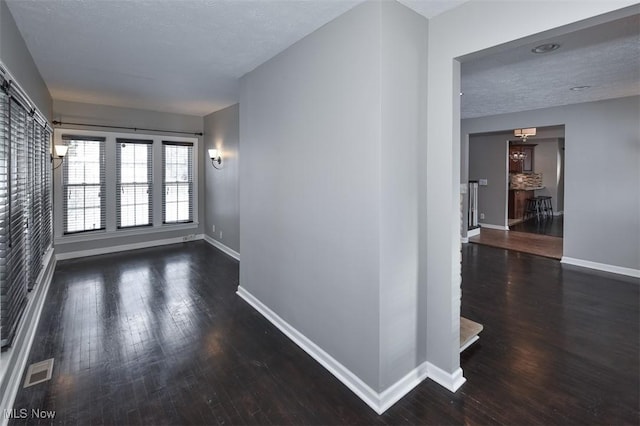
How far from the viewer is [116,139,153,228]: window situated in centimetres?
589

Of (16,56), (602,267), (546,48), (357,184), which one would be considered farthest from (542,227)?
(16,56)

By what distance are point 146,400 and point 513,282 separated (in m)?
4.42

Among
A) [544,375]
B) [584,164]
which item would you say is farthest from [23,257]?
[584,164]

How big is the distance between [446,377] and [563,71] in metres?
3.55

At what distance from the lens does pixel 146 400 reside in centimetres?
214

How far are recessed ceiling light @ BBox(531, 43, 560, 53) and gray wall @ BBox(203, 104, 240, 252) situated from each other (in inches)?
162

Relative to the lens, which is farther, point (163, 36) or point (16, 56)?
point (163, 36)

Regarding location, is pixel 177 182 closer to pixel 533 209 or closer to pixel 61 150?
pixel 61 150


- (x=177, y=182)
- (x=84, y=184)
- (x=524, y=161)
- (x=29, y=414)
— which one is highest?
(x=524, y=161)

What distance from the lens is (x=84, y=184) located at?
5527mm

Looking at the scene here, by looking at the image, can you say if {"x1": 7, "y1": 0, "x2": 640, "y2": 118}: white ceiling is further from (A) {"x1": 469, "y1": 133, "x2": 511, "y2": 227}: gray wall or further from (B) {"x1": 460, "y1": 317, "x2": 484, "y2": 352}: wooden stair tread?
(A) {"x1": 469, "y1": 133, "x2": 511, "y2": 227}: gray wall

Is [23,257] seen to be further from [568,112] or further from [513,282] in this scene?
[568,112]

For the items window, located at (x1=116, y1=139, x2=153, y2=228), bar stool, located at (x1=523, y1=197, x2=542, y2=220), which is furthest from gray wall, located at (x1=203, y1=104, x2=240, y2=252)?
bar stool, located at (x1=523, y1=197, x2=542, y2=220)

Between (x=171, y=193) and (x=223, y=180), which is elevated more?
(x=223, y=180)
